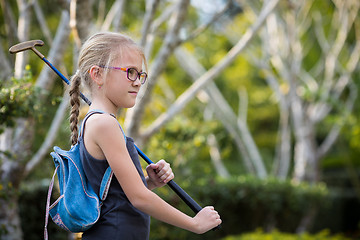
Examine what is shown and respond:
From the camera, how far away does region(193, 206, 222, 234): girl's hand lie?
1.79 meters

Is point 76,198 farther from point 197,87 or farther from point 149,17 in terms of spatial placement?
point 197,87

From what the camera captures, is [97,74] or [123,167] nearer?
[123,167]

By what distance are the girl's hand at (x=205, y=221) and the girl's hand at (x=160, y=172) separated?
212mm

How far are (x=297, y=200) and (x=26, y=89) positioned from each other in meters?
6.18

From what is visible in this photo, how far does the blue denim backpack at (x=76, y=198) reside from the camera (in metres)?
1.70

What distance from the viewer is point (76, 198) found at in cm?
171

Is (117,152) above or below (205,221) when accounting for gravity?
above

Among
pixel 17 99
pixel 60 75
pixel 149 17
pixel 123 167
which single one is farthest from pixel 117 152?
pixel 149 17

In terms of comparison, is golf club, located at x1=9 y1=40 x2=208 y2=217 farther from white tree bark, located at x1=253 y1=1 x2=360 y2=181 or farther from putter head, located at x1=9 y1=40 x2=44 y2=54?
white tree bark, located at x1=253 y1=1 x2=360 y2=181

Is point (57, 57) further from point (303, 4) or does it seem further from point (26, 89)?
point (303, 4)

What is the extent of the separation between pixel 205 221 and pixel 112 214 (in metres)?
0.34

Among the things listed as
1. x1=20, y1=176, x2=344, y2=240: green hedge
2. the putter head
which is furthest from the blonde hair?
x1=20, y1=176, x2=344, y2=240: green hedge

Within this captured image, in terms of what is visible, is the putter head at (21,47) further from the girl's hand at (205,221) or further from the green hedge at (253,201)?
the green hedge at (253,201)

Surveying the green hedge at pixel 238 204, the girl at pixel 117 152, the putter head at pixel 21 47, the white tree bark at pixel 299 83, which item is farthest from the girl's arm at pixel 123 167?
the white tree bark at pixel 299 83
